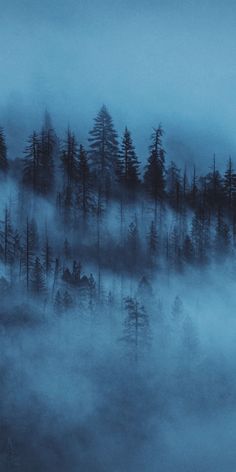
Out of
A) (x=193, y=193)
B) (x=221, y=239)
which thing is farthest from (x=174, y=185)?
(x=221, y=239)

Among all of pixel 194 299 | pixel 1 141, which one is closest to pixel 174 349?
pixel 194 299

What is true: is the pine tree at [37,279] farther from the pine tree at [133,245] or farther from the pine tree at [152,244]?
the pine tree at [152,244]

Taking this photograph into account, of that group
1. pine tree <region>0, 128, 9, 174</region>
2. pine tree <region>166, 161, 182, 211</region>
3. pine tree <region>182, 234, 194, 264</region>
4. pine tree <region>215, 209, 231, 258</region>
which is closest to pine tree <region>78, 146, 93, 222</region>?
pine tree <region>0, 128, 9, 174</region>

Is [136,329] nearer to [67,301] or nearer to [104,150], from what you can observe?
[67,301]

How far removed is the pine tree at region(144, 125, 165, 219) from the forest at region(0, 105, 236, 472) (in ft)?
0.78

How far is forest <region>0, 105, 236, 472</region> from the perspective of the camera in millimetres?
123812

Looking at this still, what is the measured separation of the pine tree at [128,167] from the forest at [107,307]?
317 millimetres

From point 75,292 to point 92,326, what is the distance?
7.13 m

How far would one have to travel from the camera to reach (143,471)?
396 ft

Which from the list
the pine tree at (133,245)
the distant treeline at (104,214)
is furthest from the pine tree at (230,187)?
the pine tree at (133,245)

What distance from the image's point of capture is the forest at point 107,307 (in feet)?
406

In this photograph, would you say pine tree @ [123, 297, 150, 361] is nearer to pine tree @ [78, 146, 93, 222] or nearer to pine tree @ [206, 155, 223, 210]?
pine tree @ [78, 146, 93, 222]

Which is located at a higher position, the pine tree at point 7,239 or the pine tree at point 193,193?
the pine tree at point 193,193

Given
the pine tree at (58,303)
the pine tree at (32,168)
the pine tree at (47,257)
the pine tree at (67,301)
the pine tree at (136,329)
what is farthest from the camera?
the pine tree at (32,168)
